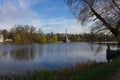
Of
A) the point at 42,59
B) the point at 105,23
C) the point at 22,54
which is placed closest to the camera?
the point at 105,23

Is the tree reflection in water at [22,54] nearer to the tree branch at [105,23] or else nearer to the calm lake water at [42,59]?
the calm lake water at [42,59]

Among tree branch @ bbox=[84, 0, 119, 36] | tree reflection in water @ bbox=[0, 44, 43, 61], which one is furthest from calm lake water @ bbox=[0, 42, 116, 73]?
tree branch @ bbox=[84, 0, 119, 36]

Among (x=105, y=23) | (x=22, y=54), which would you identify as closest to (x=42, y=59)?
(x=22, y=54)

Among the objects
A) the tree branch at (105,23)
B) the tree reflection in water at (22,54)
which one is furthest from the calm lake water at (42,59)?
the tree branch at (105,23)

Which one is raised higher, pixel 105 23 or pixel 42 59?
pixel 105 23

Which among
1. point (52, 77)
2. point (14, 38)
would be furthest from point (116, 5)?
point (14, 38)

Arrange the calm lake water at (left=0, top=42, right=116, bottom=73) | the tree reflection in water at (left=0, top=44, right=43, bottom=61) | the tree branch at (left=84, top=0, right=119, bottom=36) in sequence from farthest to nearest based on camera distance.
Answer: the tree reflection in water at (left=0, top=44, right=43, bottom=61), the calm lake water at (left=0, top=42, right=116, bottom=73), the tree branch at (left=84, top=0, right=119, bottom=36)

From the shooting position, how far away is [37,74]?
13391 mm

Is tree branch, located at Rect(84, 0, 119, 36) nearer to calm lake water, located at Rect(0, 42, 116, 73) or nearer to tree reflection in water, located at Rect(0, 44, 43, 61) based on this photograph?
calm lake water, located at Rect(0, 42, 116, 73)

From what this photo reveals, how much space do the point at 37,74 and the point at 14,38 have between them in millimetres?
96643

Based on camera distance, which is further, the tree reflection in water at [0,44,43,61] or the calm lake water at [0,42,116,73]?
the tree reflection in water at [0,44,43,61]

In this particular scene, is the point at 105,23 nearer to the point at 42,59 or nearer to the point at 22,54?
the point at 42,59

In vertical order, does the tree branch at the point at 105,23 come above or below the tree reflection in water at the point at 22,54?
above

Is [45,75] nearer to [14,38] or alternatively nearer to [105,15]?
[105,15]
